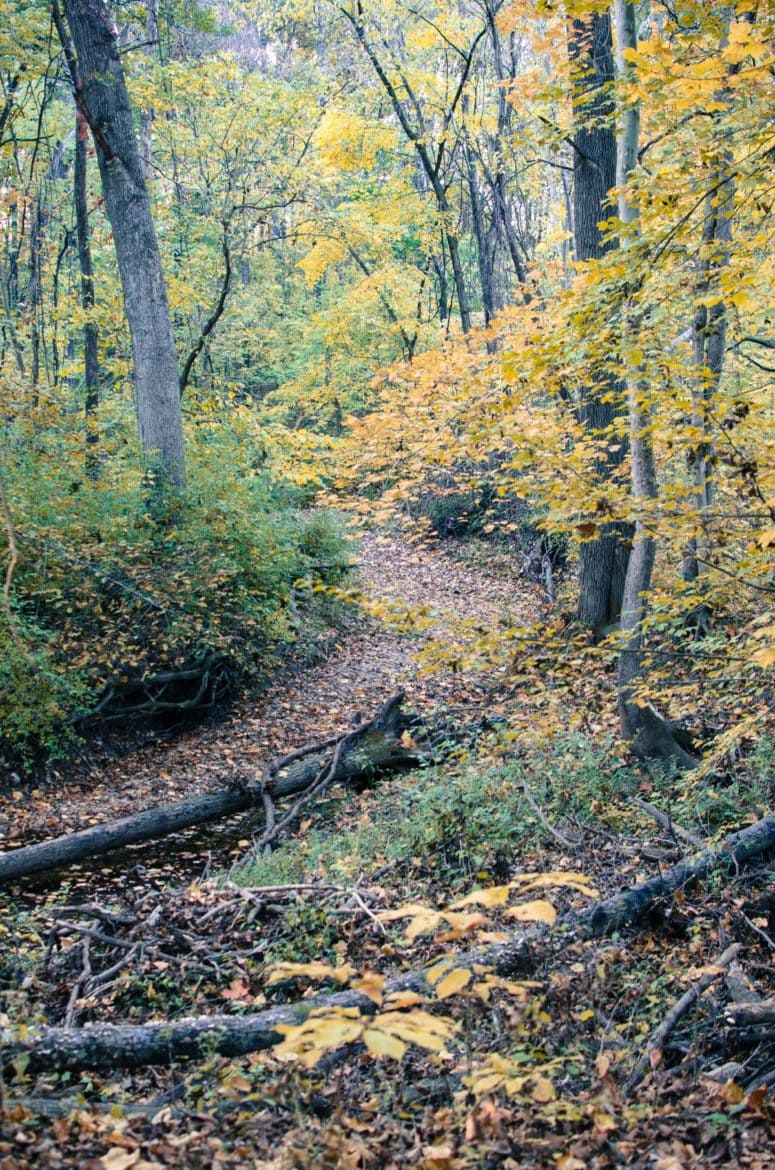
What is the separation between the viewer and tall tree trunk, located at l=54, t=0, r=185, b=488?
31.3ft

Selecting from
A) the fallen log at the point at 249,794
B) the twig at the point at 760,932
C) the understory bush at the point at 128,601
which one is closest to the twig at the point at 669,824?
the twig at the point at 760,932

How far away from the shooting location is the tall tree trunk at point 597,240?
26.4 feet

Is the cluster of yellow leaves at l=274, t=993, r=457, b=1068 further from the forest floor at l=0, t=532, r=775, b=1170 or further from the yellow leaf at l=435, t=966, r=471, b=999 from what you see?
the forest floor at l=0, t=532, r=775, b=1170

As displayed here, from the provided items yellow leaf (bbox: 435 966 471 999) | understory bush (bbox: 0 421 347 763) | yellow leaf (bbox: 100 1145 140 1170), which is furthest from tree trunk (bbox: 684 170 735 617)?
understory bush (bbox: 0 421 347 763)

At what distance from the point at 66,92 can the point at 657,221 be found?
1805 cm

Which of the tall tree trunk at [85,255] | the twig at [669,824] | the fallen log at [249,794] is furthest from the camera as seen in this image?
the tall tree trunk at [85,255]

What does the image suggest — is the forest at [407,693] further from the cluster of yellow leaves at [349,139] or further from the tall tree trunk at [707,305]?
the cluster of yellow leaves at [349,139]

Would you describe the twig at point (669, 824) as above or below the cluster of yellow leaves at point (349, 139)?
below

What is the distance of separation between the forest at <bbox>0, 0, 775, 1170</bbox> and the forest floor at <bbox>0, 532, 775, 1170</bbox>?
0.02 meters

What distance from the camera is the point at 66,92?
18.5 m

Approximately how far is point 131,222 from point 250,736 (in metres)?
6.87

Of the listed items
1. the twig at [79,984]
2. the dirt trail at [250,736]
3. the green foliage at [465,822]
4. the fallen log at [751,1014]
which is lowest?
the dirt trail at [250,736]

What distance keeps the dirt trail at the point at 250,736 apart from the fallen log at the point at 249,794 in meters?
0.16

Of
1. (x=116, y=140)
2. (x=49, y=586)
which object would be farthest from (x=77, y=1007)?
(x=116, y=140)
